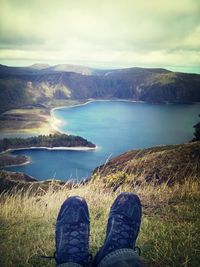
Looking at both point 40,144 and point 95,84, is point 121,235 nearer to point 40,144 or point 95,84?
point 40,144

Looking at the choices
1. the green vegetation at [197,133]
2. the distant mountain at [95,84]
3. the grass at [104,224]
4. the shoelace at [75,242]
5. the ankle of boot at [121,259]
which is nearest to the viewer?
the ankle of boot at [121,259]

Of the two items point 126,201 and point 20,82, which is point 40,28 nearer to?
point 20,82

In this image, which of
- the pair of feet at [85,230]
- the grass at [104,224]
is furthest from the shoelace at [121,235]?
the grass at [104,224]

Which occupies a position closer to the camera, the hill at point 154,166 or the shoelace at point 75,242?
the shoelace at point 75,242

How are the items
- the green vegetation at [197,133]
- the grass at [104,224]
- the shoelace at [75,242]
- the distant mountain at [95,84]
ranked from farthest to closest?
the distant mountain at [95,84], the green vegetation at [197,133], the grass at [104,224], the shoelace at [75,242]

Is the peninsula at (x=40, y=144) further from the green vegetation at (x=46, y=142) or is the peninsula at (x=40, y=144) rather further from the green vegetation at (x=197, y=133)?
the green vegetation at (x=197, y=133)

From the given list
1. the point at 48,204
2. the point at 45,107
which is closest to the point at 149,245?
the point at 48,204

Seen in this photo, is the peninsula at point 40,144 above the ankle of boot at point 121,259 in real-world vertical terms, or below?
above
